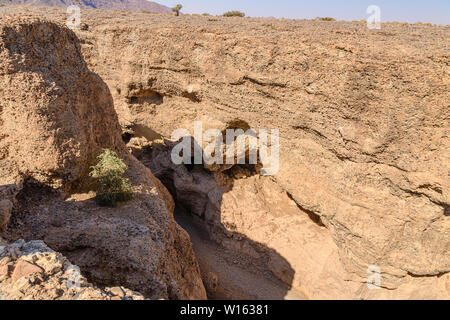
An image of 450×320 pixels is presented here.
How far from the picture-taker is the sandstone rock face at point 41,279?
2884mm

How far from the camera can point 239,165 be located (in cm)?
1066

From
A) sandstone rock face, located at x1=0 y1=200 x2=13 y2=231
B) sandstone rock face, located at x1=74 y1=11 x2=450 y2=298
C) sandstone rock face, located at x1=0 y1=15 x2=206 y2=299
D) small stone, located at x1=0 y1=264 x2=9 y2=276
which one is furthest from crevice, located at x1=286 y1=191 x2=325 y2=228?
small stone, located at x1=0 y1=264 x2=9 y2=276

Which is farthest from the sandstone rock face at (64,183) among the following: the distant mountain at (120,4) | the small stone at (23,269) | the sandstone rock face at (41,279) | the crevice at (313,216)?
the distant mountain at (120,4)

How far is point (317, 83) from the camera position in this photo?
289 inches

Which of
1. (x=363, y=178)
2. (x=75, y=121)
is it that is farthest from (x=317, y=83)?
(x=75, y=121)

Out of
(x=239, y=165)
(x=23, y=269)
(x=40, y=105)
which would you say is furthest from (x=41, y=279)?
(x=239, y=165)

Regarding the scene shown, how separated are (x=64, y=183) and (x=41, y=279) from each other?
297cm

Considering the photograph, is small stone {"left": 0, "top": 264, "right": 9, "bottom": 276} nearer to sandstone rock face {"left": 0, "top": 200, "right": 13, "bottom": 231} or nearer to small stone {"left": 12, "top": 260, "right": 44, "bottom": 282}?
→ small stone {"left": 12, "top": 260, "right": 44, "bottom": 282}

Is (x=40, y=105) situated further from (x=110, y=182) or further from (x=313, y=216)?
(x=313, y=216)

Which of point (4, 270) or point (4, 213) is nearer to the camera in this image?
point (4, 270)

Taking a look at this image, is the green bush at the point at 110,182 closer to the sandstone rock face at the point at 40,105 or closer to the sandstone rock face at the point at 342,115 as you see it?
the sandstone rock face at the point at 40,105

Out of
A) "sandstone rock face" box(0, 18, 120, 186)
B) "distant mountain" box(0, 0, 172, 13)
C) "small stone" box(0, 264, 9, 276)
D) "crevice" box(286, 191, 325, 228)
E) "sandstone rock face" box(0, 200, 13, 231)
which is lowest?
"crevice" box(286, 191, 325, 228)

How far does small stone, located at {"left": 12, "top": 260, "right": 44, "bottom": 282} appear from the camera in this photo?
301 cm

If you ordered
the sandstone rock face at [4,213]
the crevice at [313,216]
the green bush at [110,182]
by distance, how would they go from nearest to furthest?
the sandstone rock face at [4,213]
the green bush at [110,182]
the crevice at [313,216]
